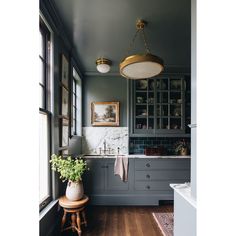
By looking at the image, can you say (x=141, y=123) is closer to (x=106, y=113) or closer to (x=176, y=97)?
(x=106, y=113)

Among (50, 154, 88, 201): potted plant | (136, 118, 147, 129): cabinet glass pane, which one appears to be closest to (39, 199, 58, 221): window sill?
(50, 154, 88, 201): potted plant

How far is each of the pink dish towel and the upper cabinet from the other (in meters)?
0.65

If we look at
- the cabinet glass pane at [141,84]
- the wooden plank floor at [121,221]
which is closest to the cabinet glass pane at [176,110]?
the cabinet glass pane at [141,84]

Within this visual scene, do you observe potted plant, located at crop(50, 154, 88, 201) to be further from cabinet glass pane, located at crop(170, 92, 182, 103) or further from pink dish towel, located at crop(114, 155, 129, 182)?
cabinet glass pane, located at crop(170, 92, 182, 103)

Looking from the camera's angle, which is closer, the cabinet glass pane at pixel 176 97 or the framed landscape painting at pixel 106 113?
the cabinet glass pane at pixel 176 97

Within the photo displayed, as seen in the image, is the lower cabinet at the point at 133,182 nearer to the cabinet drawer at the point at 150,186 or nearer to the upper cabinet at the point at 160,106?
the cabinet drawer at the point at 150,186

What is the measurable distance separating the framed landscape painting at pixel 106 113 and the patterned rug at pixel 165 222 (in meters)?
1.93

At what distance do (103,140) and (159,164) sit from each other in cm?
129

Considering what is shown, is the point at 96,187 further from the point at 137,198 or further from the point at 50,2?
the point at 50,2

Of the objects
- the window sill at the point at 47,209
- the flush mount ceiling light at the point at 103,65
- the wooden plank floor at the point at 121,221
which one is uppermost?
the flush mount ceiling light at the point at 103,65

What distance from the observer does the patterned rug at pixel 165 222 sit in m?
2.69

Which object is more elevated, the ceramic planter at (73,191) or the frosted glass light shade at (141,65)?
the frosted glass light shade at (141,65)

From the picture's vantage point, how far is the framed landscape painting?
441cm

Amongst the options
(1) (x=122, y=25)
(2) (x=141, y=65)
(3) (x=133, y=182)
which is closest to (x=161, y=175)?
(3) (x=133, y=182)
